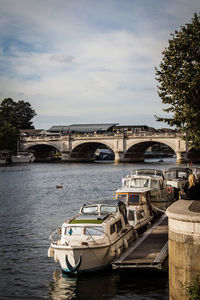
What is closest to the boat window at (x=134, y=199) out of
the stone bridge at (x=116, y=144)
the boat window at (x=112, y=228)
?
the boat window at (x=112, y=228)

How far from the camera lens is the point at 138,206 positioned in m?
28.8

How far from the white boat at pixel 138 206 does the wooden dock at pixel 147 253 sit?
3.70 ft

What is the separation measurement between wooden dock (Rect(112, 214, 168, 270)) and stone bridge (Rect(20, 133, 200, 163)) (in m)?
88.7

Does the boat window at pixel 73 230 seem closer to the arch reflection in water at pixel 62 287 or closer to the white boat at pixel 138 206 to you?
the arch reflection in water at pixel 62 287

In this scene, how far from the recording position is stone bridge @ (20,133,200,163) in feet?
385

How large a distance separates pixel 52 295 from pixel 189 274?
839cm

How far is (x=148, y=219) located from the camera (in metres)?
29.6

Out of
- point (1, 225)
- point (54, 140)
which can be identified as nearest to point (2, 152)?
point (54, 140)

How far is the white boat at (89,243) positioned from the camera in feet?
65.1

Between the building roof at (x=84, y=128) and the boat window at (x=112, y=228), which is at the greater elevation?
the building roof at (x=84, y=128)

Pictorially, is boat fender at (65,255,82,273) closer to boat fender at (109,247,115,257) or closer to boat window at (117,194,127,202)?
boat fender at (109,247,115,257)

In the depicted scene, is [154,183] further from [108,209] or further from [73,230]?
[73,230]

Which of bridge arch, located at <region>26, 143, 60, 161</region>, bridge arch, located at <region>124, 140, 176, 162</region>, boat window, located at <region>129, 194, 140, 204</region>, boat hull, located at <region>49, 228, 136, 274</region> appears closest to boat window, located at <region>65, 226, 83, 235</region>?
boat hull, located at <region>49, 228, 136, 274</region>

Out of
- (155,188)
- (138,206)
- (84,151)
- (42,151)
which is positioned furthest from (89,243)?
(42,151)
